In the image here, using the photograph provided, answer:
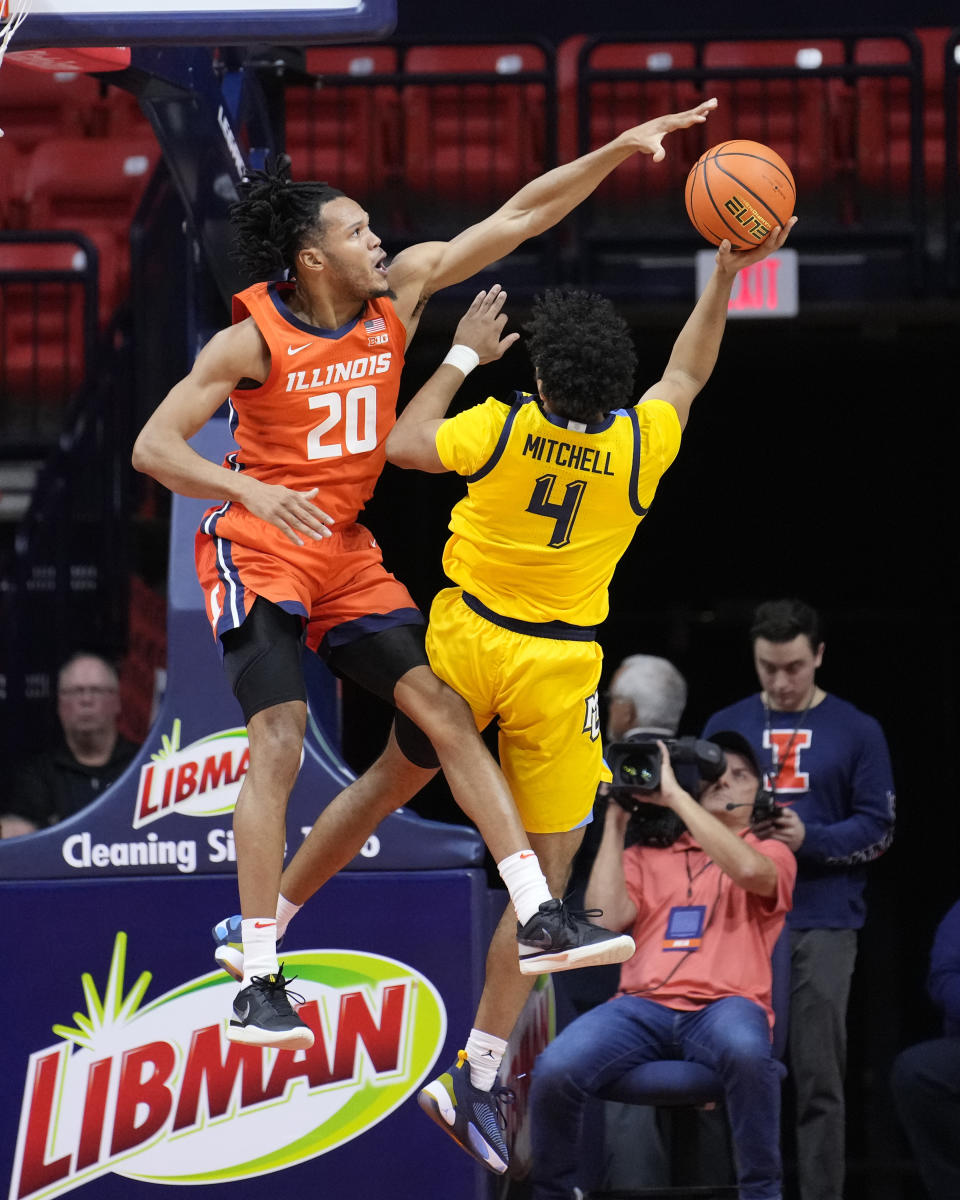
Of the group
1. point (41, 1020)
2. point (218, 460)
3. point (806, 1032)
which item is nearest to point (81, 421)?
point (218, 460)

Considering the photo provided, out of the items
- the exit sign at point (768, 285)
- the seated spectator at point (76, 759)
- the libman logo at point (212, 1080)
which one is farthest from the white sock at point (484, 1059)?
the exit sign at point (768, 285)

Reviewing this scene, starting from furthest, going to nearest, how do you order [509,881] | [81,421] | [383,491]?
[383,491] < [81,421] < [509,881]

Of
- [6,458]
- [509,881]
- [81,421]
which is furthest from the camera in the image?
[6,458]

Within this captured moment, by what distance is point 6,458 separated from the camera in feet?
28.3

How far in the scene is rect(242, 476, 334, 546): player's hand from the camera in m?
4.11

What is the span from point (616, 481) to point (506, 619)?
428 mm

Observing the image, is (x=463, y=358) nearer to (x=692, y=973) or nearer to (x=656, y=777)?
(x=656, y=777)

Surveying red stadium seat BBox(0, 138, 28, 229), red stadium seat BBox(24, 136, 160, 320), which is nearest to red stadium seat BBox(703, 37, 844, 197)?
red stadium seat BBox(24, 136, 160, 320)

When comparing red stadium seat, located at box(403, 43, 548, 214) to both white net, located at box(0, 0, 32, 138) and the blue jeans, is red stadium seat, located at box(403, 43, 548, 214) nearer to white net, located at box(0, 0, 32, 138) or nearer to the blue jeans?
white net, located at box(0, 0, 32, 138)

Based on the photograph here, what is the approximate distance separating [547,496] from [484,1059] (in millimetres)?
1440

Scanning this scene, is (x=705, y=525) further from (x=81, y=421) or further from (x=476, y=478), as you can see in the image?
(x=476, y=478)

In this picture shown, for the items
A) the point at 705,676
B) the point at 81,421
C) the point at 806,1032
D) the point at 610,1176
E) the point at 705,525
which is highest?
the point at 81,421

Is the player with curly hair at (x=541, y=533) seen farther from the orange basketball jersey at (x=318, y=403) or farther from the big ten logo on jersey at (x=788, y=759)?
the big ten logo on jersey at (x=788, y=759)

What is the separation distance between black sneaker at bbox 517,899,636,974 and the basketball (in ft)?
5.63
